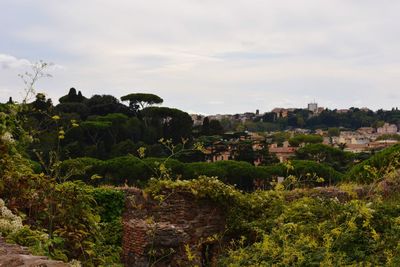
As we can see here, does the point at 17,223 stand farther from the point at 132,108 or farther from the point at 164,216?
the point at 132,108

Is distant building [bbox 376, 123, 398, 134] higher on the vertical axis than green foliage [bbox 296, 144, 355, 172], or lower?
higher

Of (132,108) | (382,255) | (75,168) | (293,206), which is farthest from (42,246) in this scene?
Result: (132,108)

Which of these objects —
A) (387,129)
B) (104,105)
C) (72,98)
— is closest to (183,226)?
(104,105)

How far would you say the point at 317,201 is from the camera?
8.10m

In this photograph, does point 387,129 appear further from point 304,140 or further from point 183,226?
point 183,226

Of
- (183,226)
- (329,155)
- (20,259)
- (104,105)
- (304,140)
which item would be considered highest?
(104,105)

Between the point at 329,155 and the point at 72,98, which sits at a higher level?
the point at 72,98

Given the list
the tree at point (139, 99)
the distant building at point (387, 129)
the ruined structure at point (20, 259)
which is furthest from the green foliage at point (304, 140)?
the ruined structure at point (20, 259)

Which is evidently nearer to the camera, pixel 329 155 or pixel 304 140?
pixel 329 155

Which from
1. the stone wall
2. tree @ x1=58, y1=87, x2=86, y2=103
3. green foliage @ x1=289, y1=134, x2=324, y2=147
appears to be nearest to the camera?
the stone wall

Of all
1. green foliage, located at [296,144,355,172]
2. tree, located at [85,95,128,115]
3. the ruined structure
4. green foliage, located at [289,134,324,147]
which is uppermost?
tree, located at [85,95,128,115]

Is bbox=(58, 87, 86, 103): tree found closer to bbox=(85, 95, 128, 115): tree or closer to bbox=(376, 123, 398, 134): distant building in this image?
bbox=(85, 95, 128, 115): tree

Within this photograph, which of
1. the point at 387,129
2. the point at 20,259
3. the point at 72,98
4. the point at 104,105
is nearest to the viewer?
the point at 20,259

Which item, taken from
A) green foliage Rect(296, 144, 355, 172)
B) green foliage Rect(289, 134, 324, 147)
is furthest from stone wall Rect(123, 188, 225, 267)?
green foliage Rect(289, 134, 324, 147)
